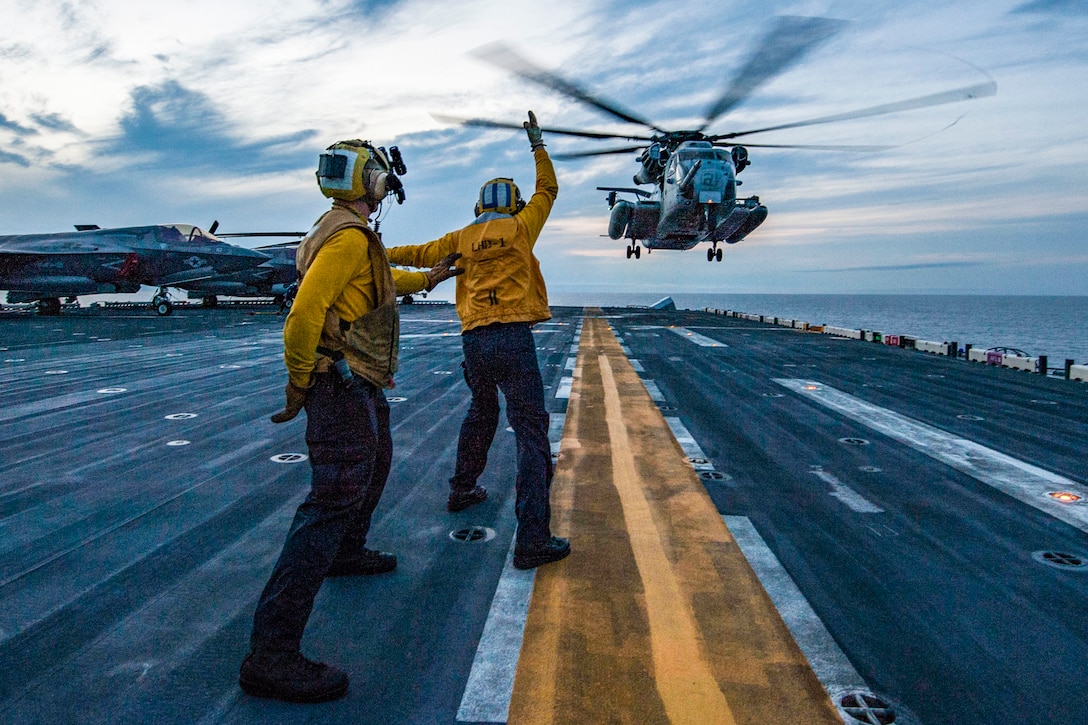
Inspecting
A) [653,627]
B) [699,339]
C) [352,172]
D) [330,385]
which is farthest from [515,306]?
[699,339]

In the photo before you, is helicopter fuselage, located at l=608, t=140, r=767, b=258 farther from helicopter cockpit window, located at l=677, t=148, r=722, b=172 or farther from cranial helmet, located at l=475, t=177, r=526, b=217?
cranial helmet, located at l=475, t=177, r=526, b=217

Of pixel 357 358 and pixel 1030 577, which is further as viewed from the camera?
pixel 1030 577

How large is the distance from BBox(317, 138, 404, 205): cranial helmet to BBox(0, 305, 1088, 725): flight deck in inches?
84.1

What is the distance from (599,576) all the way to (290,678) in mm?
1715

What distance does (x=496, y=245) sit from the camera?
3.88m

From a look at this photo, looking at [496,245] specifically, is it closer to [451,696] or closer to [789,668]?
[451,696]

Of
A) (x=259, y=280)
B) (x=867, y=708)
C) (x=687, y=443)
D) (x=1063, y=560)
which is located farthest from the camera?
(x=259, y=280)

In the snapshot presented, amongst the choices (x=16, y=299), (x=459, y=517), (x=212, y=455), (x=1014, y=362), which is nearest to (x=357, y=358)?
(x=459, y=517)

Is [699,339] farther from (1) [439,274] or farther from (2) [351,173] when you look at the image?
(2) [351,173]

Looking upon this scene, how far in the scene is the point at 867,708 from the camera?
2.32 m

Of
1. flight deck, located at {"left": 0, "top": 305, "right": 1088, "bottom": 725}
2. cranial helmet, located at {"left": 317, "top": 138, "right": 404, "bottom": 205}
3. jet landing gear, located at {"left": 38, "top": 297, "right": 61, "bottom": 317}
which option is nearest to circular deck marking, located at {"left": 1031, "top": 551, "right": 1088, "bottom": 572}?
flight deck, located at {"left": 0, "top": 305, "right": 1088, "bottom": 725}

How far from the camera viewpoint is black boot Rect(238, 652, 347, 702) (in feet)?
7.84

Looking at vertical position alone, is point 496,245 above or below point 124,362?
above

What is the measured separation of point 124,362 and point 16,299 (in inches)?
1220
